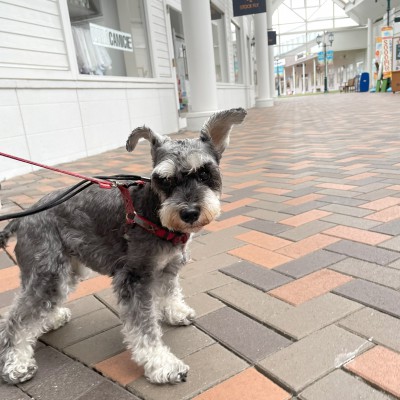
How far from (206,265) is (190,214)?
1321mm

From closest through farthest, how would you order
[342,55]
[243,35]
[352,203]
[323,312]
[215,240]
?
[323,312]
[215,240]
[352,203]
[243,35]
[342,55]

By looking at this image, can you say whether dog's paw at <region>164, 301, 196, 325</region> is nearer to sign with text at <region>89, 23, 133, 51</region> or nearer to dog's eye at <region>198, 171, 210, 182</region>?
dog's eye at <region>198, 171, 210, 182</region>

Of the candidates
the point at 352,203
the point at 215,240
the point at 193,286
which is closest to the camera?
the point at 193,286

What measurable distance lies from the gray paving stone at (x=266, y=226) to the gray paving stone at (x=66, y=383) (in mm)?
2058

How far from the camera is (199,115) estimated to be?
37.3ft

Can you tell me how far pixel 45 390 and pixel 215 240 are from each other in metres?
1.94

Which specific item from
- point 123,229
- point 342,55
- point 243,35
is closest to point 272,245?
point 123,229

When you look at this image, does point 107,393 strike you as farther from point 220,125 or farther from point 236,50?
point 236,50

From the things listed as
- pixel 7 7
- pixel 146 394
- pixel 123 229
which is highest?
pixel 7 7

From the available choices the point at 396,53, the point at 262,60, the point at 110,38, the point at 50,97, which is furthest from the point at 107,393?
the point at 396,53

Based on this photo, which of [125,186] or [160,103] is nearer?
[125,186]

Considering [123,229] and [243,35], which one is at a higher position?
[243,35]

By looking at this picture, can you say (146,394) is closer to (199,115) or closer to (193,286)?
(193,286)

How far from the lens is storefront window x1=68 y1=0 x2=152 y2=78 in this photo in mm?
8688
